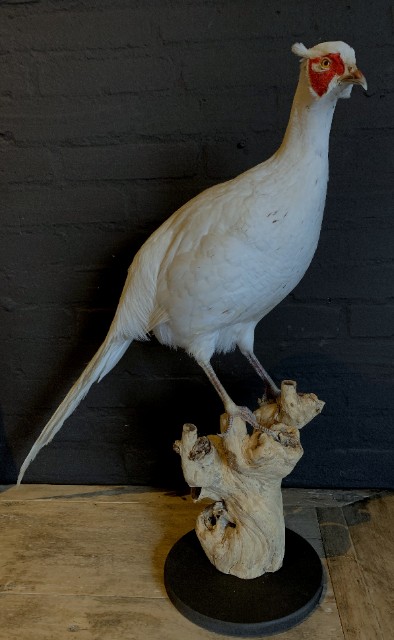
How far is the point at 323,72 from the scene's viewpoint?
0.82 m

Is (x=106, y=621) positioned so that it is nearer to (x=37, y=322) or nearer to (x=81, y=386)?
(x=81, y=386)

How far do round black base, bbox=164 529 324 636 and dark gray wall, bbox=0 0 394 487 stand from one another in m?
0.36

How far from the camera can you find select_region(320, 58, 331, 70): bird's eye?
811 mm

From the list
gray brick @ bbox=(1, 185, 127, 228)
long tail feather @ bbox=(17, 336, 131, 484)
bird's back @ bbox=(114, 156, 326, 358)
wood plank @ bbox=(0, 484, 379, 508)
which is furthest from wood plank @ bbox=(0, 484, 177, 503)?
gray brick @ bbox=(1, 185, 127, 228)

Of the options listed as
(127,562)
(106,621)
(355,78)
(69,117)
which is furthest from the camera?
(69,117)

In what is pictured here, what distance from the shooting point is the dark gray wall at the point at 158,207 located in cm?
112

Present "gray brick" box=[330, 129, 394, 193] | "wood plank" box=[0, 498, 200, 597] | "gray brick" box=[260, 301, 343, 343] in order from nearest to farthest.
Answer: "wood plank" box=[0, 498, 200, 597]
"gray brick" box=[330, 129, 394, 193]
"gray brick" box=[260, 301, 343, 343]

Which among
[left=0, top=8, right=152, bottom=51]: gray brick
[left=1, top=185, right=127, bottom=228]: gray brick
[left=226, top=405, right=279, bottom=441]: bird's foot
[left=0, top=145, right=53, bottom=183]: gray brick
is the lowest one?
[left=226, top=405, right=279, bottom=441]: bird's foot

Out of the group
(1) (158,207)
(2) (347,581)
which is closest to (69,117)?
(1) (158,207)

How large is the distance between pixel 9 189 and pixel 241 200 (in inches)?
23.4

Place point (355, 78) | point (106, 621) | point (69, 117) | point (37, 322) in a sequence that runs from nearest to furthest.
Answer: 1. point (355, 78)
2. point (106, 621)
3. point (69, 117)
4. point (37, 322)

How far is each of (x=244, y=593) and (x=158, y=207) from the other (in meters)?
0.77

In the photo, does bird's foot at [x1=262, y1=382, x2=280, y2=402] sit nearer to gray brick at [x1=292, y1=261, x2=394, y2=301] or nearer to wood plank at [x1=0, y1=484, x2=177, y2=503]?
gray brick at [x1=292, y1=261, x2=394, y2=301]

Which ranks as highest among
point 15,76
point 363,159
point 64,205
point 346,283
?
point 15,76
